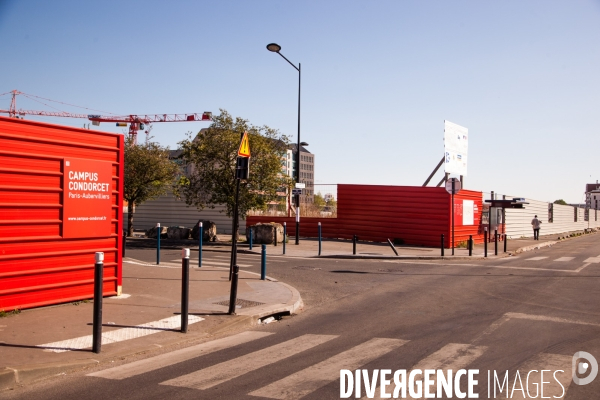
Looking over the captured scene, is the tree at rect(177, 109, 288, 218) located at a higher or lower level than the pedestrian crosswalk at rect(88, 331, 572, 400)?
higher

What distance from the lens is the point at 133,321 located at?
9078 millimetres

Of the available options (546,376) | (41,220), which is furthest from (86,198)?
(546,376)

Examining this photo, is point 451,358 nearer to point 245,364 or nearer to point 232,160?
point 245,364

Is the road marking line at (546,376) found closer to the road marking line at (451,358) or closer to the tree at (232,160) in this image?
the road marking line at (451,358)

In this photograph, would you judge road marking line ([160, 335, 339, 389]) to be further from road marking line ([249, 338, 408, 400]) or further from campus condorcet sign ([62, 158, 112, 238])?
campus condorcet sign ([62, 158, 112, 238])

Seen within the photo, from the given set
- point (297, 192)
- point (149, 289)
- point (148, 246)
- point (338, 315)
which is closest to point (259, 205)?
point (297, 192)

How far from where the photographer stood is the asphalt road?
588cm

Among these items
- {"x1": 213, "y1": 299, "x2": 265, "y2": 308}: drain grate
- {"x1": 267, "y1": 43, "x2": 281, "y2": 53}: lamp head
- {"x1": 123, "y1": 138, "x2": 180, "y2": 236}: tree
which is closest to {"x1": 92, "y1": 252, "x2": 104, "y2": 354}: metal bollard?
{"x1": 213, "y1": 299, "x2": 265, "y2": 308}: drain grate

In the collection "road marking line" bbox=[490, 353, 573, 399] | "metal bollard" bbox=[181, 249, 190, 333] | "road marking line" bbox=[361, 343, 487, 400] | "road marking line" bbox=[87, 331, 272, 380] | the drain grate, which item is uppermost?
"metal bollard" bbox=[181, 249, 190, 333]

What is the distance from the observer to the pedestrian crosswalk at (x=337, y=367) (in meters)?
5.80

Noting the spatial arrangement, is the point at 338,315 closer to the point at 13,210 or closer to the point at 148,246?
the point at 13,210

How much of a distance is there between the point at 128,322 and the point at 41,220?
249cm

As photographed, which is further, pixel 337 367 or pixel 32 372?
pixel 337 367

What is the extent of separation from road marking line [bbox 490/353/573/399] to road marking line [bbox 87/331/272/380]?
12.3 feet
